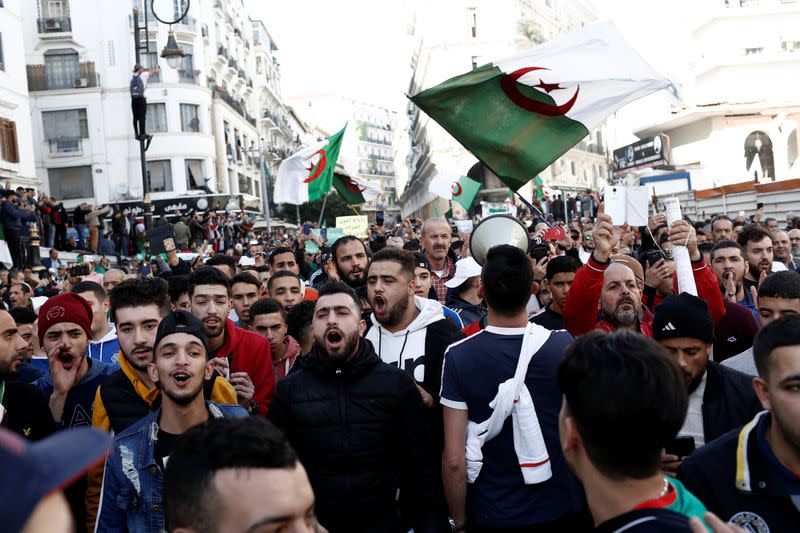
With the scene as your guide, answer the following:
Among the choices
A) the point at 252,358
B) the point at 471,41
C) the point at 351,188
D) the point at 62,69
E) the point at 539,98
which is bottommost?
the point at 252,358

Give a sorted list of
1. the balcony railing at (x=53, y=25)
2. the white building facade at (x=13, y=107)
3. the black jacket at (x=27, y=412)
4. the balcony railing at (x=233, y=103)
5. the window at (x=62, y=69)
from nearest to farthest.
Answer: the black jacket at (x=27, y=412)
the white building facade at (x=13, y=107)
the balcony railing at (x=53, y=25)
the window at (x=62, y=69)
the balcony railing at (x=233, y=103)

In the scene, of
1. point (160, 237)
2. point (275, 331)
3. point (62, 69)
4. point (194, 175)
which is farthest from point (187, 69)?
point (275, 331)

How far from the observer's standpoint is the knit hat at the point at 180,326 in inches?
145

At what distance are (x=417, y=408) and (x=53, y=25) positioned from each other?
4561cm

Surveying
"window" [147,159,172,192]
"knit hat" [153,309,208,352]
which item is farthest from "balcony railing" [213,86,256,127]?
"knit hat" [153,309,208,352]

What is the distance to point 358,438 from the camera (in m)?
3.66

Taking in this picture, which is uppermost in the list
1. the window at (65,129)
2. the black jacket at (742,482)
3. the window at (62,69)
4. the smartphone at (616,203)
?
the window at (62,69)

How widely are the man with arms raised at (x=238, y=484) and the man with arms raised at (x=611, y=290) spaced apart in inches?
115

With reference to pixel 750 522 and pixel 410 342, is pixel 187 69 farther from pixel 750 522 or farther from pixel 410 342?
pixel 750 522

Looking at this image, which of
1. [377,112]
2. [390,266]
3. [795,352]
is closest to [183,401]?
[390,266]

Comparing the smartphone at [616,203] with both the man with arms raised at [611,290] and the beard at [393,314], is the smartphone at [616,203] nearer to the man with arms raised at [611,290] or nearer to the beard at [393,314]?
the man with arms raised at [611,290]

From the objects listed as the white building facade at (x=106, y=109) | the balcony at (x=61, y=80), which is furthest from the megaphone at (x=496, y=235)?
the balcony at (x=61, y=80)

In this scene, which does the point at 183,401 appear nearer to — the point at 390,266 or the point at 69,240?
the point at 390,266

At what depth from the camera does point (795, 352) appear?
101 inches
